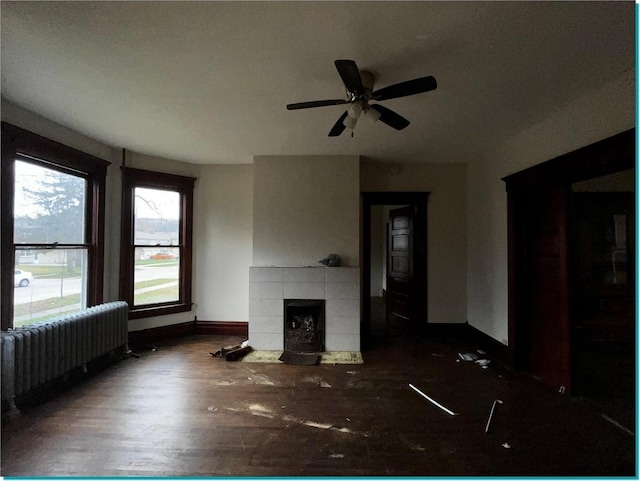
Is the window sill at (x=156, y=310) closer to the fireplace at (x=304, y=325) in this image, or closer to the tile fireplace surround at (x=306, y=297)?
the tile fireplace surround at (x=306, y=297)

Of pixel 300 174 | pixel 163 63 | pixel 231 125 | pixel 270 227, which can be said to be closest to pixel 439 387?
pixel 270 227

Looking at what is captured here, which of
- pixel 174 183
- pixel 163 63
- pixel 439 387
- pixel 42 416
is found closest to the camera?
pixel 163 63

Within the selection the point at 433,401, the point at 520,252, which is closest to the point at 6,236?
the point at 433,401

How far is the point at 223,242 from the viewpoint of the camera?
439 cm

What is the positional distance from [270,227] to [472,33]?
296 cm

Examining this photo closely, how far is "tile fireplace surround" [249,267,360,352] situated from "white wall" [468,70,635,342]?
171 cm

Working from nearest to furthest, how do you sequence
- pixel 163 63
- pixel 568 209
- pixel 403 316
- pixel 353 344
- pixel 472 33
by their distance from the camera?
pixel 472 33 → pixel 163 63 → pixel 568 209 → pixel 353 344 → pixel 403 316

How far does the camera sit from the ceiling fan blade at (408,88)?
1665 mm

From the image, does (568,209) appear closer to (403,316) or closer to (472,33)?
(472,33)

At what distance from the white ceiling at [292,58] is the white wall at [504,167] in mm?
142

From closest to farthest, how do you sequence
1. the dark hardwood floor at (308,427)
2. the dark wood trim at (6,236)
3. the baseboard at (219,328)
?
1. the dark hardwood floor at (308,427)
2. the dark wood trim at (6,236)
3. the baseboard at (219,328)

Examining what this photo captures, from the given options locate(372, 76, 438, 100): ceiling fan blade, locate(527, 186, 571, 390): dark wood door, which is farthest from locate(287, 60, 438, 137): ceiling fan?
locate(527, 186, 571, 390): dark wood door

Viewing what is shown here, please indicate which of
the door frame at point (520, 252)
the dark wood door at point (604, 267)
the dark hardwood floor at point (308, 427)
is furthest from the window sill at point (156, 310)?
the dark wood door at point (604, 267)

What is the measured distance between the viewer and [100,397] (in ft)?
8.32
